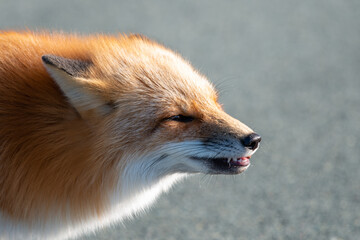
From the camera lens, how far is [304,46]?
17.3 feet

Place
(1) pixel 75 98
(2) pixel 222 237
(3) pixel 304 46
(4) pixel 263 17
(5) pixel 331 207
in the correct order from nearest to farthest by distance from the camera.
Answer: (1) pixel 75 98 → (2) pixel 222 237 → (5) pixel 331 207 → (3) pixel 304 46 → (4) pixel 263 17

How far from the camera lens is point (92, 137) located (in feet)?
5.82

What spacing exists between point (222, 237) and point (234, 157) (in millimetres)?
992

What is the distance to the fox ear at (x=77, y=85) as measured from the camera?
168 centimetres

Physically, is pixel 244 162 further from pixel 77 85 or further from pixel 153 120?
pixel 77 85

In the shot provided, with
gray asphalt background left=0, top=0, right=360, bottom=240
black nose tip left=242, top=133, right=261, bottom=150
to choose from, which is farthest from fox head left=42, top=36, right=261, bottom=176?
gray asphalt background left=0, top=0, right=360, bottom=240

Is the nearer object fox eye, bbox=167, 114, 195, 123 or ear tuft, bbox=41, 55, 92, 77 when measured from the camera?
ear tuft, bbox=41, 55, 92, 77

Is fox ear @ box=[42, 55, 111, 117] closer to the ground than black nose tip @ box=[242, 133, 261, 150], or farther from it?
farther from it

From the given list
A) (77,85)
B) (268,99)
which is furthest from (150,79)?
(268,99)

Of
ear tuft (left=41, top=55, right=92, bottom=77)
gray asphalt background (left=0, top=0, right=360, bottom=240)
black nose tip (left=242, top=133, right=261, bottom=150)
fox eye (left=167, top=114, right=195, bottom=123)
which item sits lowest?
gray asphalt background (left=0, top=0, right=360, bottom=240)

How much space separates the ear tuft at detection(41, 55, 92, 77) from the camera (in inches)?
64.1

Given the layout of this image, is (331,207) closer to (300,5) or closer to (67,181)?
(67,181)

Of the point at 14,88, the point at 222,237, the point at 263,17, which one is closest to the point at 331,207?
the point at 222,237

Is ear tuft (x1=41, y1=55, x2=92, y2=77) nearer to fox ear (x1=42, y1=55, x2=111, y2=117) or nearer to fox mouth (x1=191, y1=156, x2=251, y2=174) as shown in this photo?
fox ear (x1=42, y1=55, x2=111, y2=117)
